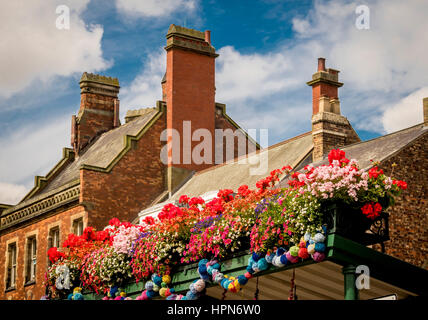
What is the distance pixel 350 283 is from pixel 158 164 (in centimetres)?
1800

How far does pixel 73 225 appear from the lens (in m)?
28.7

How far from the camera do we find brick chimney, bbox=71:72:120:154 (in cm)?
3644

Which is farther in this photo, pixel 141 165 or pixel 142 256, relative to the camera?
pixel 141 165

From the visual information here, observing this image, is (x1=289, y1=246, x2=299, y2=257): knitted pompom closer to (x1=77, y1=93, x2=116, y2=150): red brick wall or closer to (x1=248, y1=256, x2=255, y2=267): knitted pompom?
(x1=248, y1=256, x2=255, y2=267): knitted pompom

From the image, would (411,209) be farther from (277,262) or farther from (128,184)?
(128,184)

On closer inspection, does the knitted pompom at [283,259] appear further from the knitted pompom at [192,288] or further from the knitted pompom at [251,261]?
the knitted pompom at [192,288]

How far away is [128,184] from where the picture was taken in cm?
2928

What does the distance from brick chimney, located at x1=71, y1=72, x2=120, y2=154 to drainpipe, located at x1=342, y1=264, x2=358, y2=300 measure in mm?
24838

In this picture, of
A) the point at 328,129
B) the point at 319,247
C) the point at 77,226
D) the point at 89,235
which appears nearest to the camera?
the point at 319,247

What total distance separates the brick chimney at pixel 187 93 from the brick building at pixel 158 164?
4 centimetres

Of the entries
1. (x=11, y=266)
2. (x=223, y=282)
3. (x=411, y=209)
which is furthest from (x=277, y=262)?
(x=11, y=266)
